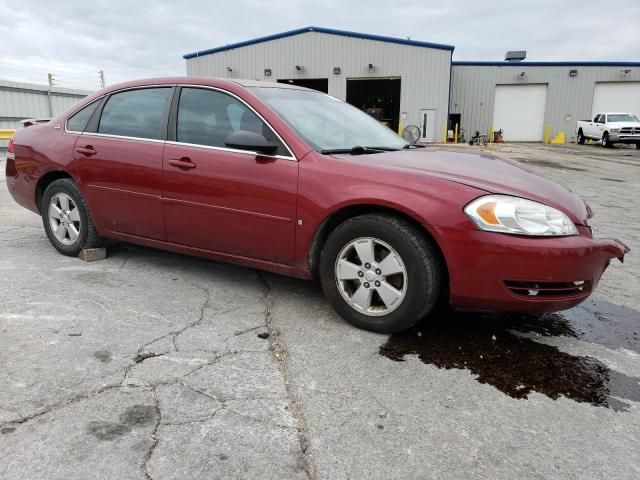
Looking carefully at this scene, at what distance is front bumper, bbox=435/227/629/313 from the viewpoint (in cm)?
270

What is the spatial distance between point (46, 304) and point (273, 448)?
7.37 ft

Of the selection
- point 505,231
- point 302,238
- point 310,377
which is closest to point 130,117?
point 302,238

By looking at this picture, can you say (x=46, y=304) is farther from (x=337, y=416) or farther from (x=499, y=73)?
(x=499, y=73)

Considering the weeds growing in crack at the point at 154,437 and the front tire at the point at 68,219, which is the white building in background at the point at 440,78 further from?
the weeds growing in crack at the point at 154,437

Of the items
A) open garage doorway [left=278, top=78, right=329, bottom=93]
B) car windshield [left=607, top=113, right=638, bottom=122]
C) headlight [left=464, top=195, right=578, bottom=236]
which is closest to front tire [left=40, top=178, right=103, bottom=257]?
headlight [left=464, top=195, right=578, bottom=236]

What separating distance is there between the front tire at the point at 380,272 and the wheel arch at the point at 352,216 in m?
0.03

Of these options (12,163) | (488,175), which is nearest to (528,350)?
(488,175)

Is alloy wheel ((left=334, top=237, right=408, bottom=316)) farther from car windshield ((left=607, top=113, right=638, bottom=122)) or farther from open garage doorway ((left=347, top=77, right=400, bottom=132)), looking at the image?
open garage doorway ((left=347, top=77, right=400, bottom=132))

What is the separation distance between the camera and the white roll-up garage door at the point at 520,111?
31438 millimetres

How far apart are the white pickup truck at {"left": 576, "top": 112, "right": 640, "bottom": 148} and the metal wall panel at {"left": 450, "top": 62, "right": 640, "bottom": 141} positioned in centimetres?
274

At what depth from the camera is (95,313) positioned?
334cm

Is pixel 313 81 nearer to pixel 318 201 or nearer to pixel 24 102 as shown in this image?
pixel 24 102

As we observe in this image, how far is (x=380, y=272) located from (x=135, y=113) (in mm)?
2458

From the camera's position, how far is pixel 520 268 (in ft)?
8.89
